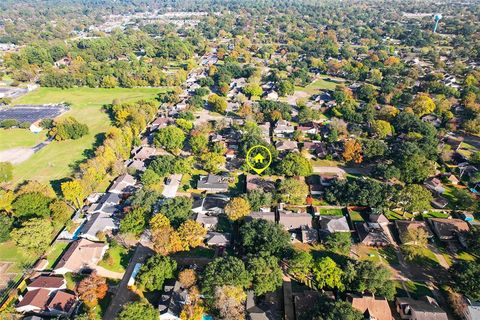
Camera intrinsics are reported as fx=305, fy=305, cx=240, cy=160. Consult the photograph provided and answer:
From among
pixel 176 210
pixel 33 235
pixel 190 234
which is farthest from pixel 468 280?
pixel 33 235

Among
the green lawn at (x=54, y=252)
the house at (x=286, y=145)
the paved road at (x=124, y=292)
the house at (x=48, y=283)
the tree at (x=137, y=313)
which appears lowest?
the green lawn at (x=54, y=252)

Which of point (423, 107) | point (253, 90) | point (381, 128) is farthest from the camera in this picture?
point (253, 90)

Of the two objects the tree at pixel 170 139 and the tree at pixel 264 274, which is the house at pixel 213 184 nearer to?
the tree at pixel 170 139

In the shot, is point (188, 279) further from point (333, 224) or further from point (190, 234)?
point (333, 224)

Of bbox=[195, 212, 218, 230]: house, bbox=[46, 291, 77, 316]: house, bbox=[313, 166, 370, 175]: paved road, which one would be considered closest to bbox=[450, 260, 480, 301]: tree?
bbox=[313, 166, 370, 175]: paved road

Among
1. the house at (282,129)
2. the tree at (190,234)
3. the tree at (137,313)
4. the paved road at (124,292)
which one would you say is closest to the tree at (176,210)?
the tree at (190,234)

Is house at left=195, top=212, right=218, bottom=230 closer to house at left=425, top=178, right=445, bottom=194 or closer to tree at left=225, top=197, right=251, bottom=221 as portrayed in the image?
tree at left=225, top=197, right=251, bottom=221
